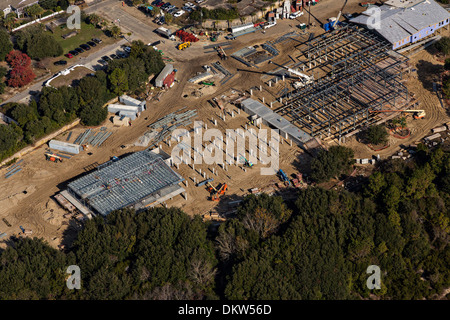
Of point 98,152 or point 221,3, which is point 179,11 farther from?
point 98,152

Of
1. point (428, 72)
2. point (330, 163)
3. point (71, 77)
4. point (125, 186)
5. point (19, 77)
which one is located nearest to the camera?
point (125, 186)

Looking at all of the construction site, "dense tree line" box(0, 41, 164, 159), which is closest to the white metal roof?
the construction site

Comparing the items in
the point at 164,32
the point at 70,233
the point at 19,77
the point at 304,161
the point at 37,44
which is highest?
the point at 37,44

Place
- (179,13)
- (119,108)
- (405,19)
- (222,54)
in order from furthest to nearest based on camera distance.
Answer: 1. (179,13)
2. (222,54)
3. (405,19)
4. (119,108)

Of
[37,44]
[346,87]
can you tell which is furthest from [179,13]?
[346,87]

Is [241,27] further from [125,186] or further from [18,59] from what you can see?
[125,186]

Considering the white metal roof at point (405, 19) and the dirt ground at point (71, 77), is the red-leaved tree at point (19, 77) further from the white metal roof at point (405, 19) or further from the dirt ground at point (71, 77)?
the white metal roof at point (405, 19)

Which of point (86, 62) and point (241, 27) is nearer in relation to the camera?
point (86, 62)

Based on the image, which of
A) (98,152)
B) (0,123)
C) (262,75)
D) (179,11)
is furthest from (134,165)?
(179,11)

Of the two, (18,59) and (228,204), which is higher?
(18,59)
